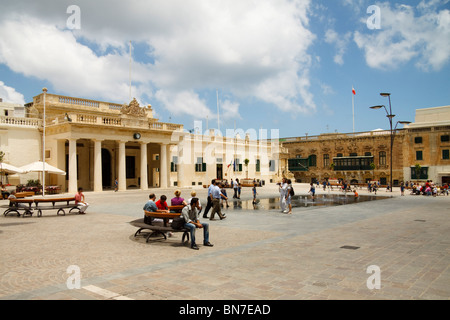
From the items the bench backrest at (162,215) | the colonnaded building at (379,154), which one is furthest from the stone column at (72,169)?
the colonnaded building at (379,154)

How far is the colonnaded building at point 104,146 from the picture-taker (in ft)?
97.9

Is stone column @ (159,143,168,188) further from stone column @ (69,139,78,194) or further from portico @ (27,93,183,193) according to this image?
stone column @ (69,139,78,194)

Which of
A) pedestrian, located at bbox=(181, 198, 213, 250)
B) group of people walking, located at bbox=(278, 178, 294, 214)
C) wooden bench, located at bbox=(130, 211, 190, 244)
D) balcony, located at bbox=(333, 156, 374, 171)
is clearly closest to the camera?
pedestrian, located at bbox=(181, 198, 213, 250)

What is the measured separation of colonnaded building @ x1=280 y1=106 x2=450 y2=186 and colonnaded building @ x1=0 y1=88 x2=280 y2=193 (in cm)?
2085

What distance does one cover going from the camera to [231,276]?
5.87 m

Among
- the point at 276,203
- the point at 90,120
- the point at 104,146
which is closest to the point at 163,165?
the point at 104,146

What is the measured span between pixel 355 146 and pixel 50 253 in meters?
60.4

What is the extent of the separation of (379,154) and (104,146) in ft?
152

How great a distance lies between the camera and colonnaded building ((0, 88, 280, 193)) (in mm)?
29828

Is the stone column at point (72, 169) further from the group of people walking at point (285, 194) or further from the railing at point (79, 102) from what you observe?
the group of people walking at point (285, 194)

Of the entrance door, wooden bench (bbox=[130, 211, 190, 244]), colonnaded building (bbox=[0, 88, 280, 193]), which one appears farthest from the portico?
wooden bench (bbox=[130, 211, 190, 244])

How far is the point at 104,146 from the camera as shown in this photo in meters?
36.3

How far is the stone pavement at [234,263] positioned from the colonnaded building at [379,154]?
154ft
